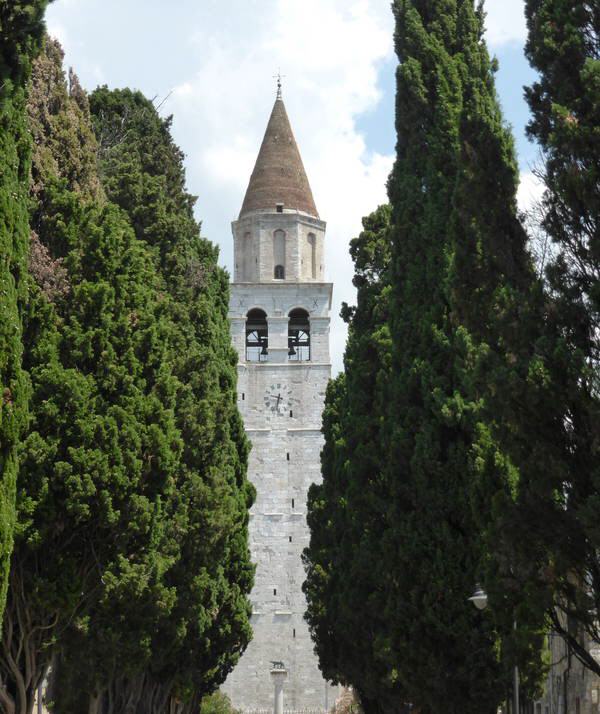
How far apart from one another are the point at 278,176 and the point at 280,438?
11.4 metres

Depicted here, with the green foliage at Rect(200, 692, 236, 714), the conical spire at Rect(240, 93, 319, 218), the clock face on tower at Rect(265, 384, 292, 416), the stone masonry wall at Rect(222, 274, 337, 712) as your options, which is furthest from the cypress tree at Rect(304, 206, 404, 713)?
the conical spire at Rect(240, 93, 319, 218)

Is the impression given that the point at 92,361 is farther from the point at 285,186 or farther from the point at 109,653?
the point at 285,186

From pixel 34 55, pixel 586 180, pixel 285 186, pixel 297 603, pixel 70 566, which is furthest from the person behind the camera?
pixel 285 186

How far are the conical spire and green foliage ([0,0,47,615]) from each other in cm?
3868

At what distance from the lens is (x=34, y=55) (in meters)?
12.0

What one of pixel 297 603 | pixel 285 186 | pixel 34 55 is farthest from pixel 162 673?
pixel 285 186

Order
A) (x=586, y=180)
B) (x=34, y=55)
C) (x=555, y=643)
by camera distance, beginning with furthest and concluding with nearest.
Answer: (x=555, y=643), (x=34, y=55), (x=586, y=180)

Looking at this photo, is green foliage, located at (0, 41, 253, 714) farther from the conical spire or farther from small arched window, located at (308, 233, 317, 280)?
the conical spire

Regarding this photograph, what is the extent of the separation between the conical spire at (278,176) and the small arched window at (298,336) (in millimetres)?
4663

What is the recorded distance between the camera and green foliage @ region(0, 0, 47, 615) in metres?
11.4

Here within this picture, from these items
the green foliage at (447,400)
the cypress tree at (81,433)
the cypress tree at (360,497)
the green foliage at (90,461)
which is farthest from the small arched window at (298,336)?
the cypress tree at (81,433)

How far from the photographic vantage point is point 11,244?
11867 mm

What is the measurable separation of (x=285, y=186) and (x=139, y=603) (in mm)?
36303

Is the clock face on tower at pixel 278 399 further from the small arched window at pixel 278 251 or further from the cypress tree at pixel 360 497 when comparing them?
the cypress tree at pixel 360 497
